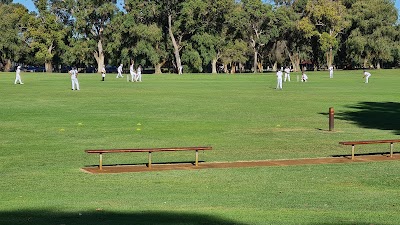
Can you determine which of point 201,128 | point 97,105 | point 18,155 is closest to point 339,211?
point 18,155

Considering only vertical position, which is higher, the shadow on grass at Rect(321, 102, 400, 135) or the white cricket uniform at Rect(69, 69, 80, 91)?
the white cricket uniform at Rect(69, 69, 80, 91)

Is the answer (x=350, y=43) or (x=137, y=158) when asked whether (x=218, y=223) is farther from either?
(x=350, y=43)

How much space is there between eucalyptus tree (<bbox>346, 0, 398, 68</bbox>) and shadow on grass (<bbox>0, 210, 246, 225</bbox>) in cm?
10662

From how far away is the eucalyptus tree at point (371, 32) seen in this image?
11506cm

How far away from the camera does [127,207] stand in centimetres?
1270

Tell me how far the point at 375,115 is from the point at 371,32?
278ft

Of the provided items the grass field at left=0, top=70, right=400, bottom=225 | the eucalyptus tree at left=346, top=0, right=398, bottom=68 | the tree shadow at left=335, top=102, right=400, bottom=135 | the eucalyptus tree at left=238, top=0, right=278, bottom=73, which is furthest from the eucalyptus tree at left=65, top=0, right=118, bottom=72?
the tree shadow at left=335, top=102, right=400, bottom=135

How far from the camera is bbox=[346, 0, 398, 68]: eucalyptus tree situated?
4530 inches

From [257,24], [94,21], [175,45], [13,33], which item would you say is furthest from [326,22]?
[13,33]

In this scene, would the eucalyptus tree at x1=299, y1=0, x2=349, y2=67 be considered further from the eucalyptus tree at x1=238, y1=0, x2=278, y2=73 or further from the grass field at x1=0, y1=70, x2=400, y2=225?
the grass field at x1=0, y1=70, x2=400, y2=225

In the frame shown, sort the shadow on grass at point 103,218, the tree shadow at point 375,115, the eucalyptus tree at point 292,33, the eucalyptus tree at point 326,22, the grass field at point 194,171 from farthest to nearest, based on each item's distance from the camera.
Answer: the eucalyptus tree at point 292,33 → the eucalyptus tree at point 326,22 → the tree shadow at point 375,115 → the grass field at point 194,171 → the shadow on grass at point 103,218

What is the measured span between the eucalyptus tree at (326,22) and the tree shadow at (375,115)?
250 feet

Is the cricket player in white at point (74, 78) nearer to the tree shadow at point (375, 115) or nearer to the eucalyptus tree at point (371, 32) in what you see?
the tree shadow at point (375, 115)

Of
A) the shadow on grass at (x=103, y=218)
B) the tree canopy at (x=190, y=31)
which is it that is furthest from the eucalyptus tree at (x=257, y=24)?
the shadow on grass at (x=103, y=218)
